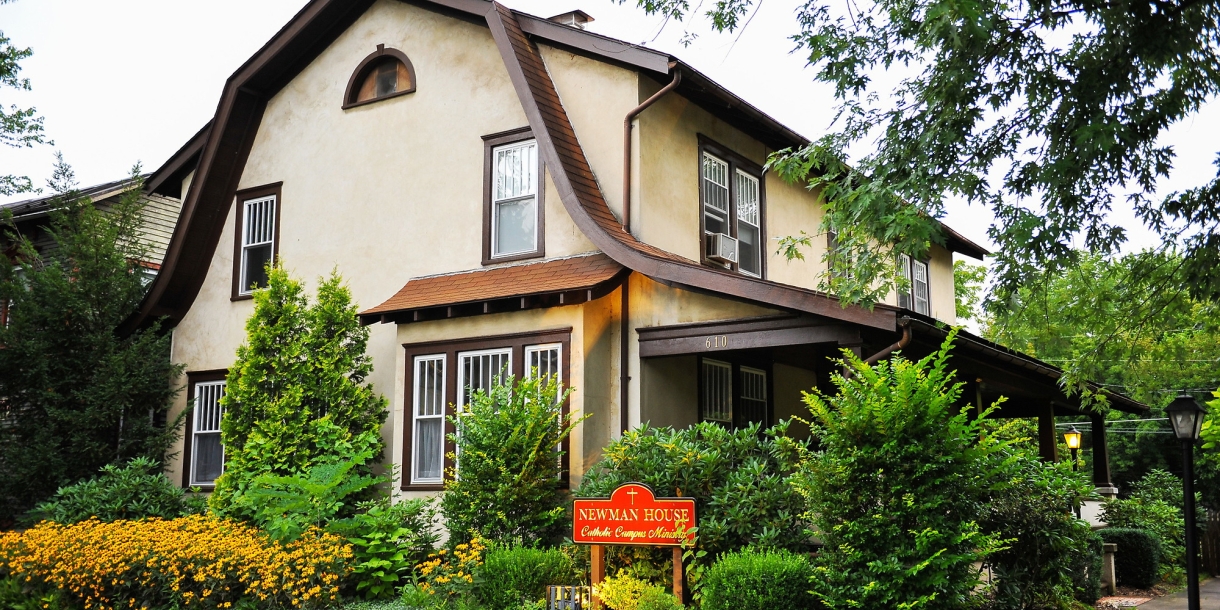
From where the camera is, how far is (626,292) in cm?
1317

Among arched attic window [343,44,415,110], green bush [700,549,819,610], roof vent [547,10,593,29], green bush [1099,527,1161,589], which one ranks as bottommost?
green bush [1099,527,1161,589]

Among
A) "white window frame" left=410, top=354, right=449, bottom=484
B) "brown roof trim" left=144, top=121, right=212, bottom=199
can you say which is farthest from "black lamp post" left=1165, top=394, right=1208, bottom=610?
"brown roof trim" left=144, top=121, right=212, bottom=199

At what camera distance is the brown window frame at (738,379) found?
13.9m

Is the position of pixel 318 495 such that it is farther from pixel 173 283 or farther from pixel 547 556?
pixel 173 283

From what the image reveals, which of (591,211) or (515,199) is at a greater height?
(515,199)

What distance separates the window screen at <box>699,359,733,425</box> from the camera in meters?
14.1

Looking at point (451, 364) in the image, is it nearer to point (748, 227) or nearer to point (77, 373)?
point (748, 227)

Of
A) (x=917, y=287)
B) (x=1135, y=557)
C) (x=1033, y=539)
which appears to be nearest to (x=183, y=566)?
(x=1033, y=539)

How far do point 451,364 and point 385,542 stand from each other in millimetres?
2485

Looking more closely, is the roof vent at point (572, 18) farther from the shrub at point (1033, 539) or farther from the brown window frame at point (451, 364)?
the shrub at point (1033, 539)

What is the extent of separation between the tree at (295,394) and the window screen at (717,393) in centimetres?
427

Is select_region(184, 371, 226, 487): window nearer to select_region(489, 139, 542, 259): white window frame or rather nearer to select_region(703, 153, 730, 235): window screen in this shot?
select_region(489, 139, 542, 259): white window frame

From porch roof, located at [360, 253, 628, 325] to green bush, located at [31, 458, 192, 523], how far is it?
12.8 ft

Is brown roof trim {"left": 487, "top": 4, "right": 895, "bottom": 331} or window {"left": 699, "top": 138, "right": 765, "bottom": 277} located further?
window {"left": 699, "top": 138, "right": 765, "bottom": 277}
